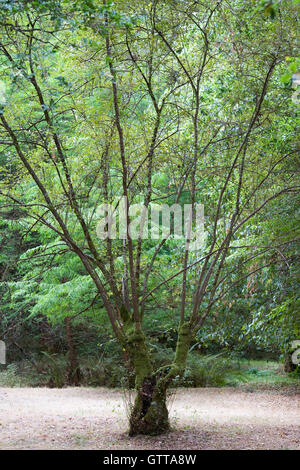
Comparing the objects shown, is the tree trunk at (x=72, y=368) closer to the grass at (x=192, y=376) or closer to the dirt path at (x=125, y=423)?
the grass at (x=192, y=376)

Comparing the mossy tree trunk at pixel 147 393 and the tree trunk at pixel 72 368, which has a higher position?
the mossy tree trunk at pixel 147 393

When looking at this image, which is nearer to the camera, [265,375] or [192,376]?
[192,376]

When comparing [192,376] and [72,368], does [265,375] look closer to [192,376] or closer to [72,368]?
[192,376]

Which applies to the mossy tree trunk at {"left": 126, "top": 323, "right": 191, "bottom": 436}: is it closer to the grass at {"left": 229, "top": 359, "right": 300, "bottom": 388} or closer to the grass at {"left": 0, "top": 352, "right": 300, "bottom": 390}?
the grass at {"left": 0, "top": 352, "right": 300, "bottom": 390}

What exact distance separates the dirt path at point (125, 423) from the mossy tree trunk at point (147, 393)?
5.3 inches

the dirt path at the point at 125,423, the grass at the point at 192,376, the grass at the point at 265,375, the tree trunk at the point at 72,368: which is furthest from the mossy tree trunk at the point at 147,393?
the grass at the point at 265,375

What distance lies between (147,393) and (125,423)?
1.06 meters

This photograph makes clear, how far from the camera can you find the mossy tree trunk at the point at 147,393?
5246 millimetres

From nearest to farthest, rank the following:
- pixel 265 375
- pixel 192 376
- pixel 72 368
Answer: pixel 192 376
pixel 72 368
pixel 265 375

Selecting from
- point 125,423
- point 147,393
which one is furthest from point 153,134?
point 125,423

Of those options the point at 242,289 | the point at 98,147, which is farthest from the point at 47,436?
the point at 242,289

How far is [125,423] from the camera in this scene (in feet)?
20.1
